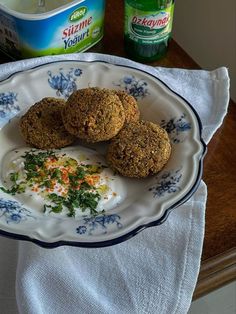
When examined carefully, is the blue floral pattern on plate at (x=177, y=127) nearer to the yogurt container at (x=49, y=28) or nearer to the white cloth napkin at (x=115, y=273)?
the white cloth napkin at (x=115, y=273)

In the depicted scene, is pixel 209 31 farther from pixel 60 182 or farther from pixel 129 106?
pixel 60 182

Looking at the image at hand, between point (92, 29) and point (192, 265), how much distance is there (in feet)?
1.29

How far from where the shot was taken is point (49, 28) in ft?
2.24

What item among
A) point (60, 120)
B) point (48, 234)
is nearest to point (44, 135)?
point (60, 120)

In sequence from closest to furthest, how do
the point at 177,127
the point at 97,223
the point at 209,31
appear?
the point at 97,223, the point at 177,127, the point at 209,31

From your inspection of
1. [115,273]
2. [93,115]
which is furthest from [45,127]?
[115,273]

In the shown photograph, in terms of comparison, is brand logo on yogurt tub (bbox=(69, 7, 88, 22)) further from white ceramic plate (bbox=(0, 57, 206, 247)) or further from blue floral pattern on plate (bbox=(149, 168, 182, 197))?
blue floral pattern on plate (bbox=(149, 168, 182, 197))

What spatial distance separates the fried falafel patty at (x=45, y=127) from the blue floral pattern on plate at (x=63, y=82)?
64 mm

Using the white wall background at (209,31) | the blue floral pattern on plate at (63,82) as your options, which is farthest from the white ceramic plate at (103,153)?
the white wall background at (209,31)

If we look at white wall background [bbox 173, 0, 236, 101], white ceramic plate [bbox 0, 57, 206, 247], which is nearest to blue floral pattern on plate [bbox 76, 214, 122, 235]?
white ceramic plate [bbox 0, 57, 206, 247]

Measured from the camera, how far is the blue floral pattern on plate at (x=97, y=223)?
513 millimetres

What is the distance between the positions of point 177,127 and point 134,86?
9 centimetres

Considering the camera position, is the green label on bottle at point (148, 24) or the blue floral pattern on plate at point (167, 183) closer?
the blue floral pattern on plate at point (167, 183)

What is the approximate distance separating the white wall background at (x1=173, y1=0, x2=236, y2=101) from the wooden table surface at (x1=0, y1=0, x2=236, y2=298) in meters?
0.29
